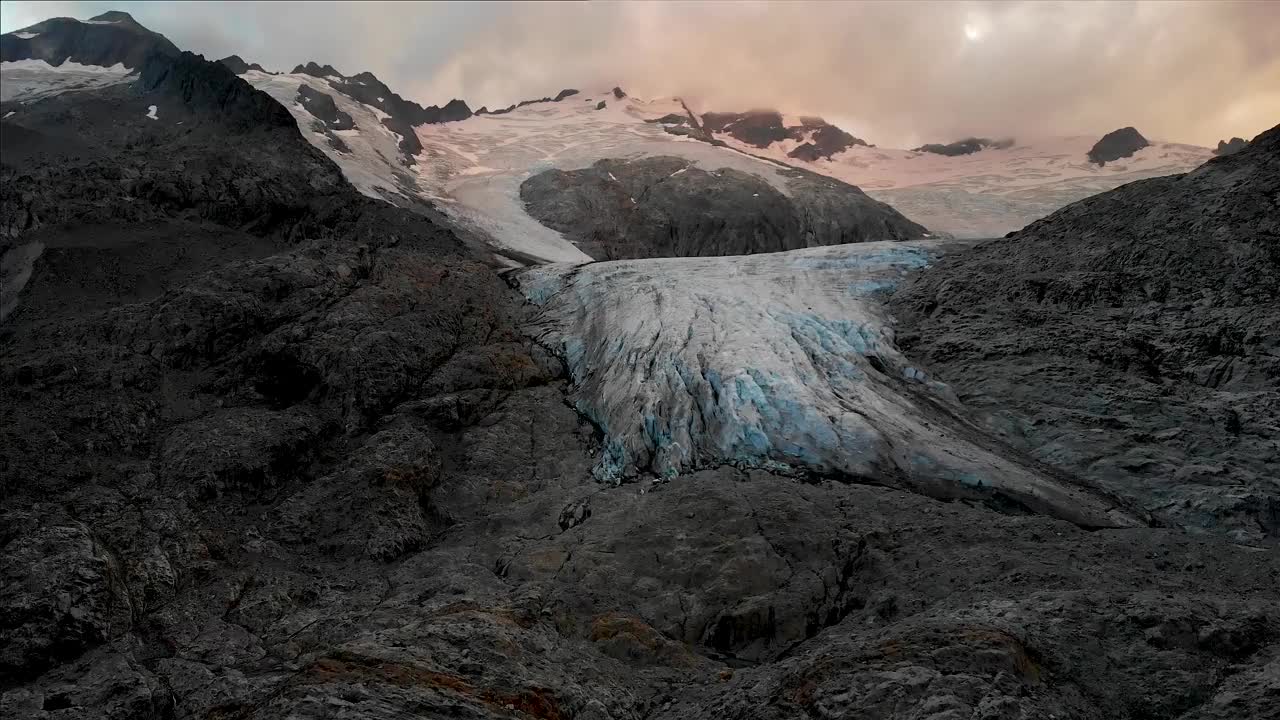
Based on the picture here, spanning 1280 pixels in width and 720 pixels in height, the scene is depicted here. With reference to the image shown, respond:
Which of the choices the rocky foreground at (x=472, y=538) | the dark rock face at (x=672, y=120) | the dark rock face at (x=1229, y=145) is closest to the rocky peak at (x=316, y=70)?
the dark rock face at (x=672, y=120)

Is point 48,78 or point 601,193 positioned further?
point 48,78

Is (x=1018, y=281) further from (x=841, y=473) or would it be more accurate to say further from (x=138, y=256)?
(x=138, y=256)

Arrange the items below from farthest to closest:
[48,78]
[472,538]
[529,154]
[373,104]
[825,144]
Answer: [825,144], [373,104], [529,154], [48,78], [472,538]

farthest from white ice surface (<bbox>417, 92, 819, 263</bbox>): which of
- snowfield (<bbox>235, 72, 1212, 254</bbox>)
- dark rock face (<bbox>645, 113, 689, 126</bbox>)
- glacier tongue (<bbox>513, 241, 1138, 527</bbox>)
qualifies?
glacier tongue (<bbox>513, 241, 1138, 527</bbox>)

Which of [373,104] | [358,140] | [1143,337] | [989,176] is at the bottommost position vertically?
[1143,337]

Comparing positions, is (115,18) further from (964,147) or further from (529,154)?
(964,147)

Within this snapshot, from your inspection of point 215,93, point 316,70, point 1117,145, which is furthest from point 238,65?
point 1117,145

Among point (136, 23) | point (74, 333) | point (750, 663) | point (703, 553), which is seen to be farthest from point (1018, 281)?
point (136, 23)

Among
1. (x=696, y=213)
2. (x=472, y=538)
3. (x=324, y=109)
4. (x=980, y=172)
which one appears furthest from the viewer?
(x=980, y=172)
